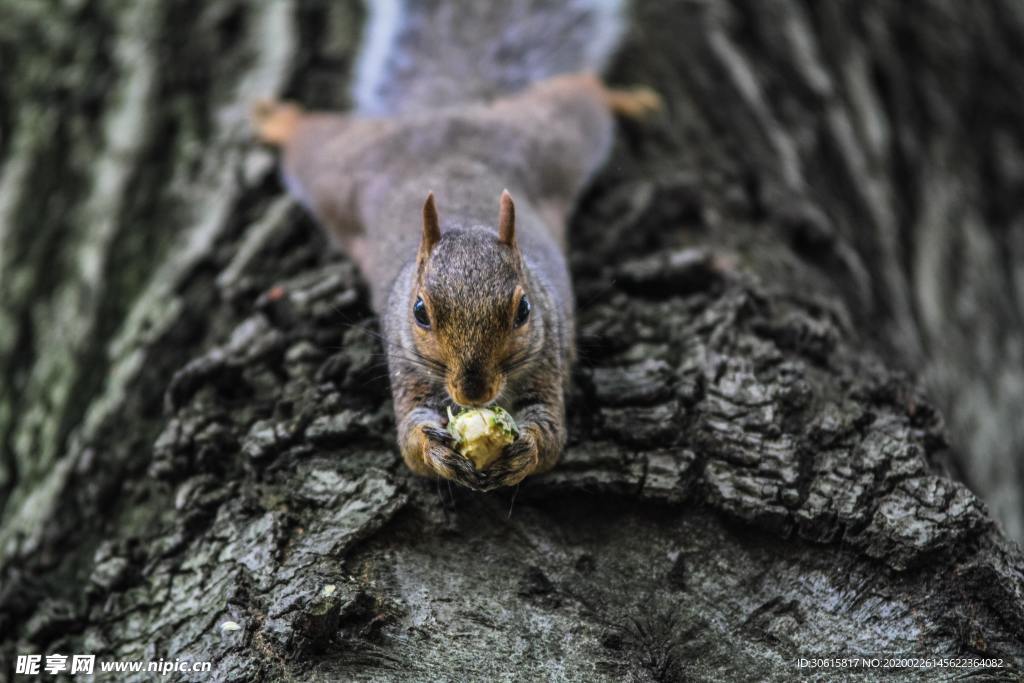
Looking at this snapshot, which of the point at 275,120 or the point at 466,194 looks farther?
the point at 275,120

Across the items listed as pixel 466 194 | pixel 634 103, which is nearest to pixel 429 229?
pixel 466 194

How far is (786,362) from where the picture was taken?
2.59 metres

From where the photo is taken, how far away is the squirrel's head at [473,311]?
255 cm

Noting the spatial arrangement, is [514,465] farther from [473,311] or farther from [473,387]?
[473,311]

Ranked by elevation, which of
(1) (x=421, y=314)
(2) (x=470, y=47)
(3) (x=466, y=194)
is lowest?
(1) (x=421, y=314)

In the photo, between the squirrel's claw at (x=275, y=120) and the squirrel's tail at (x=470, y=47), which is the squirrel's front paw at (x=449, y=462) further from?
the squirrel's tail at (x=470, y=47)

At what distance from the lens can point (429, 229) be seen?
2713 millimetres

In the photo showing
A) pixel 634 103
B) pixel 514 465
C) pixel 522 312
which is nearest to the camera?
pixel 514 465

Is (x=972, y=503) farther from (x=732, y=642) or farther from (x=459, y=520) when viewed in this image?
(x=459, y=520)

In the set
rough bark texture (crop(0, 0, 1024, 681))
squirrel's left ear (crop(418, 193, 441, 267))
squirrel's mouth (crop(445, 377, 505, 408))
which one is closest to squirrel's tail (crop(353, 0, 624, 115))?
rough bark texture (crop(0, 0, 1024, 681))

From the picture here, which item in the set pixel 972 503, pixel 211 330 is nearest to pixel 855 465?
pixel 972 503

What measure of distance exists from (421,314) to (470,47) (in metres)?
2.00

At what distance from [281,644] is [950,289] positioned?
313 centimetres

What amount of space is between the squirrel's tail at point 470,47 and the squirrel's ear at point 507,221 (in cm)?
142
